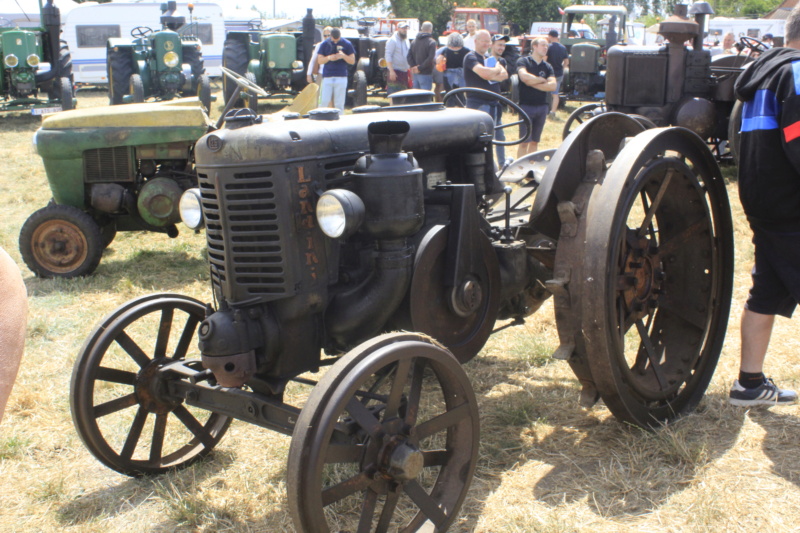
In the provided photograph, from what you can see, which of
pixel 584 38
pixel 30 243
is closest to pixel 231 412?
pixel 30 243

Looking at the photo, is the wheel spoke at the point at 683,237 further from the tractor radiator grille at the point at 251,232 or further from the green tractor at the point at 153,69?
the green tractor at the point at 153,69

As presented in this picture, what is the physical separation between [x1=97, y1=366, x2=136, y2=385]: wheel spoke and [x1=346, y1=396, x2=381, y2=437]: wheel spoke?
1101mm

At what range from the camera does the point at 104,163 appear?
5.95 metres

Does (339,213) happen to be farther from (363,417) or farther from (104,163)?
(104,163)

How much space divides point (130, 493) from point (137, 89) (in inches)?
479

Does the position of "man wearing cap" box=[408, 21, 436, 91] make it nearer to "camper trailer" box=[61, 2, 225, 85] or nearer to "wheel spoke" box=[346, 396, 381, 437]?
"camper trailer" box=[61, 2, 225, 85]

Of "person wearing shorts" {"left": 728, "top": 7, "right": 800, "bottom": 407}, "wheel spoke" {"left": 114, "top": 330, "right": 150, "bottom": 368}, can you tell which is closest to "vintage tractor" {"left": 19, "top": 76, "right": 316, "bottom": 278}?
"wheel spoke" {"left": 114, "top": 330, "right": 150, "bottom": 368}

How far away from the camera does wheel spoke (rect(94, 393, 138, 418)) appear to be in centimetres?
297

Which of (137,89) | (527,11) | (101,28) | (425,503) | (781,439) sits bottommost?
(781,439)

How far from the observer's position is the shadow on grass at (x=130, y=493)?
2.93 metres

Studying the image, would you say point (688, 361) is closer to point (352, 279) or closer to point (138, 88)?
point (352, 279)

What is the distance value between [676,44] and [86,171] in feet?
22.2

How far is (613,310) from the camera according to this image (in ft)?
9.41

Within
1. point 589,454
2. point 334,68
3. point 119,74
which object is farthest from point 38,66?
point 589,454
